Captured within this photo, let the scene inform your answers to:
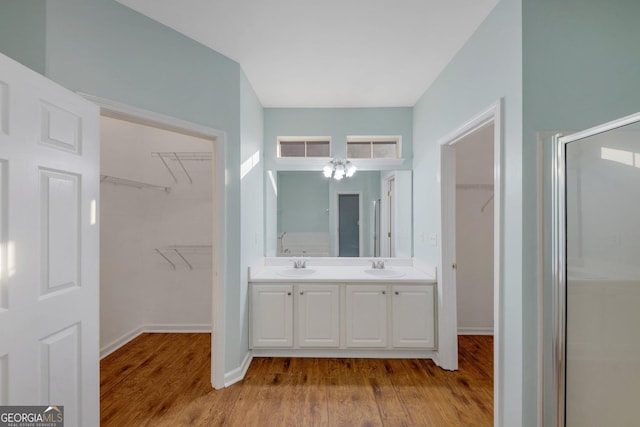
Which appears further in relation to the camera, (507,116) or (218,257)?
(218,257)

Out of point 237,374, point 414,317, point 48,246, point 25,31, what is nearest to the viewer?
point 48,246

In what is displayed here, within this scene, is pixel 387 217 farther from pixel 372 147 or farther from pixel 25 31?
pixel 25 31

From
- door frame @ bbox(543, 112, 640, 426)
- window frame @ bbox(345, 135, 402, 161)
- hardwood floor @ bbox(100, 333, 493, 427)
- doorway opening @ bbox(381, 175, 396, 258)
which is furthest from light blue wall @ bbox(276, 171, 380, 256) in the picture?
door frame @ bbox(543, 112, 640, 426)

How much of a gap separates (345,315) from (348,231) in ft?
3.13

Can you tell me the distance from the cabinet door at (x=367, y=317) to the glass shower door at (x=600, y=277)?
1509mm

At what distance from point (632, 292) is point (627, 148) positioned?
0.53m

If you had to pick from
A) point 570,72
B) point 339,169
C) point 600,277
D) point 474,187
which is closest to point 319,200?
point 339,169

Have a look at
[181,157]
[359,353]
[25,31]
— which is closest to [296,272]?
[359,353]

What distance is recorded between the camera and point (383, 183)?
333cm

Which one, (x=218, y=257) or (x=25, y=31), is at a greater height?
(x=25, y=31)

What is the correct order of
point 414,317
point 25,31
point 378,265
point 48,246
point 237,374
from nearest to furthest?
1. point 48,246
2. point 25,31
3. point 237,374
4. point 414,317
5. point 378,265

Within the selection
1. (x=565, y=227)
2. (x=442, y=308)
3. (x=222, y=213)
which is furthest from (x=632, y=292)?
(x=222, y=213)

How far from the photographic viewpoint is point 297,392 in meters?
2.22
